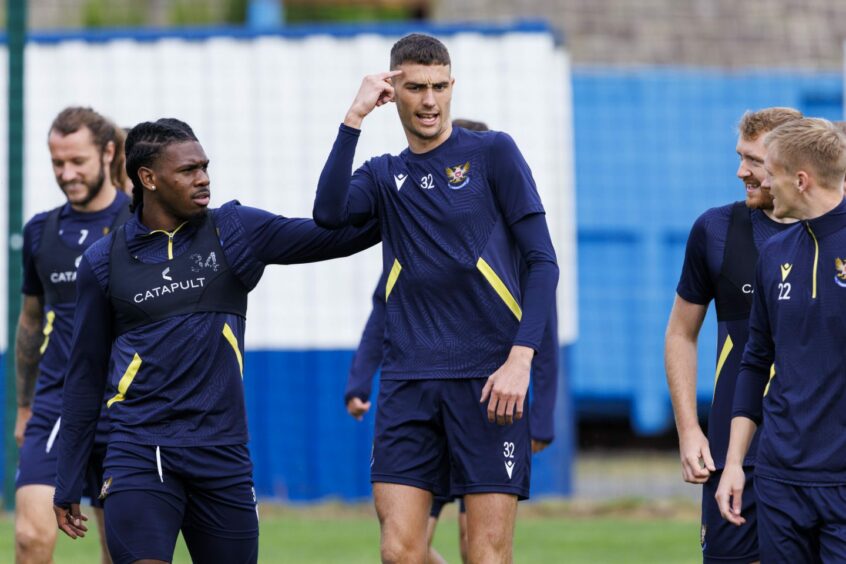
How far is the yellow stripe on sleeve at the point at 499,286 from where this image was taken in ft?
20.2

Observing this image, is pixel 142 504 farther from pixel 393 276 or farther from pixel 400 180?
pixel 400 180

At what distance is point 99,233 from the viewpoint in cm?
773

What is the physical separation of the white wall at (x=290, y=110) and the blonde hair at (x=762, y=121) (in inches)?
265

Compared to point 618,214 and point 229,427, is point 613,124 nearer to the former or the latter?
point 618,214

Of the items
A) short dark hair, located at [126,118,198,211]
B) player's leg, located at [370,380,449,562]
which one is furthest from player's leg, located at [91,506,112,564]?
short dark hair, located at [126,118,198,211]


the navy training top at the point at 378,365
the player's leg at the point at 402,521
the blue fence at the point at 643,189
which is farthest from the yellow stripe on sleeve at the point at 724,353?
the blue fence at the point at 643,189

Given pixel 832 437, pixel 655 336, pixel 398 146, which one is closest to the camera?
pixel 832 437

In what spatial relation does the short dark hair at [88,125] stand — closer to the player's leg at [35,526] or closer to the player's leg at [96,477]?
the player's leg at [96,477]

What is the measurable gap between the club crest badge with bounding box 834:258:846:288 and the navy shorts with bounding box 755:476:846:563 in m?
0.68

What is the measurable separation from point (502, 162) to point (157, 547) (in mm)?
1944

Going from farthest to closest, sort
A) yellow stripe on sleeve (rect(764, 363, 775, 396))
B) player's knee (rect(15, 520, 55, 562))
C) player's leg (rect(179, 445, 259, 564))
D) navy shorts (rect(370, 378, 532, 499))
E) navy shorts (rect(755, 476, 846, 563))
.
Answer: player's knee (rect(15, 520, 55, 562)) < navy shorts (rect(370, 378, 532, 499)) < player's leg (rect(179, 445, 259, 564)) < yellow stripe on sleeve (rect(764, 363, 775, 396)) < navy shorts (rect(755, 476, 846, 563))

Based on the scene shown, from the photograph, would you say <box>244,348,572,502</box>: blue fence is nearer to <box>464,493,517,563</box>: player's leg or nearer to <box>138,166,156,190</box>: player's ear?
<box>464,493,517,563</box>: player's leg

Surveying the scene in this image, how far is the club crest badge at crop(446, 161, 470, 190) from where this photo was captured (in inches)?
246

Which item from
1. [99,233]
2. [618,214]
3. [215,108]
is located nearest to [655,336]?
[618,214]
